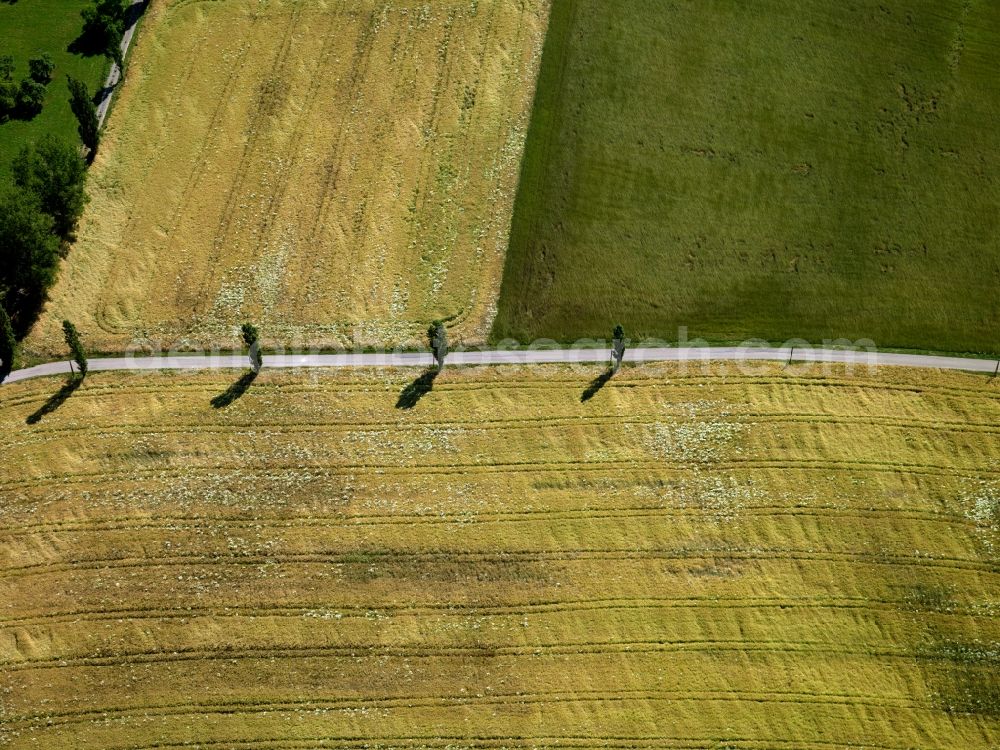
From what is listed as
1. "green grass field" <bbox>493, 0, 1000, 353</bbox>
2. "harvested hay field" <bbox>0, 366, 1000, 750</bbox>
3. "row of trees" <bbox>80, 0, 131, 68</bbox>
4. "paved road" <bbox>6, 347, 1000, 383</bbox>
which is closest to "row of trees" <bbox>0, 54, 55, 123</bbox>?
"row of trees" <bbox>80, 0, 131, 68</bbox>

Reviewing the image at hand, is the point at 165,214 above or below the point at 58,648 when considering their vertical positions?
above

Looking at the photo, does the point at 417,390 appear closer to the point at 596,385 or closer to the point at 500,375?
the point at 500,375

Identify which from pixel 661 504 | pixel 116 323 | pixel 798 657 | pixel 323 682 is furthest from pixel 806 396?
pixel 116 323

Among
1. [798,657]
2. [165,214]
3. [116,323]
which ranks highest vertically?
[165,214]

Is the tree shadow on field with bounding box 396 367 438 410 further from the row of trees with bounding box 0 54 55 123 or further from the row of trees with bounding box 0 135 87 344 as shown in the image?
the row of trees with bounding box 0 54 55 123

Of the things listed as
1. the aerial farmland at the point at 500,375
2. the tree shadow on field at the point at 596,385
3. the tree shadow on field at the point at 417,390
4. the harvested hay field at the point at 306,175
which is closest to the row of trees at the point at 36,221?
the aerial farmland at the point at 500,375

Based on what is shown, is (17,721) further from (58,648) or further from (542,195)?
(542,195)

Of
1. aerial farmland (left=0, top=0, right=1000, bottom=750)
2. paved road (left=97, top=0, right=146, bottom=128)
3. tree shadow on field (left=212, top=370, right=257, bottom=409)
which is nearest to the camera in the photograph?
aerial farmland (left=0, top=0, right=1000, bottom=750)

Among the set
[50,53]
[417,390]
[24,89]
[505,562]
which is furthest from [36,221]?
[505,562]
